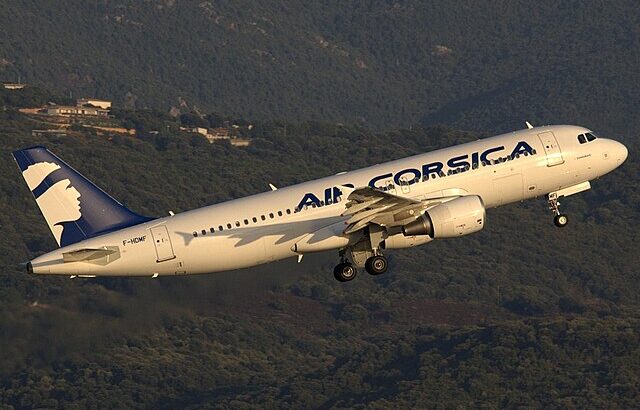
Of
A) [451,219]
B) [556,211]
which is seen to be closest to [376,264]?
[451,219]

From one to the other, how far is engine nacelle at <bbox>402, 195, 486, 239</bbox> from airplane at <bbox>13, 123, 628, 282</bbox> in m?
0.05

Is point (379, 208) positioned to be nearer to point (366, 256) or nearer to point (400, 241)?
point (400, 241)

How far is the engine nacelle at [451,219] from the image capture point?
78125 mm

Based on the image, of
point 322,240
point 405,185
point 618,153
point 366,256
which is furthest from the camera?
point 618,153

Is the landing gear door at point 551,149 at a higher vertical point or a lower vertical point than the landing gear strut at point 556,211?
higher

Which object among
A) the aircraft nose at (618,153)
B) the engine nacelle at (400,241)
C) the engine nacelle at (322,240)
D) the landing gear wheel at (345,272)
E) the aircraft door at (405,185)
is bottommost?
the landing gear wheel at (345,272)

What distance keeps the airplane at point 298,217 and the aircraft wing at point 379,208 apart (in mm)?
47

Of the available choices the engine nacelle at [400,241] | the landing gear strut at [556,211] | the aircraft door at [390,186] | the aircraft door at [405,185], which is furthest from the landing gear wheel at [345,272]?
the landing gear strut at [556,211]

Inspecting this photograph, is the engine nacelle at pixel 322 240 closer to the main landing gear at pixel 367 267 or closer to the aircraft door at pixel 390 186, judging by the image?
the main landing gear at pixel 367 267

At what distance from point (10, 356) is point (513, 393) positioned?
72224 millimetres

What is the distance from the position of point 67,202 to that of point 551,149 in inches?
927

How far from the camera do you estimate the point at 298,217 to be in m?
78.4

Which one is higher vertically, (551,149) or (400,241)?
(551,149)

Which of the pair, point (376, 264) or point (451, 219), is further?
point (376, 264)
